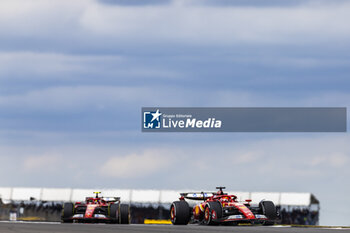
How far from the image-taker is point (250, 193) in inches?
2443

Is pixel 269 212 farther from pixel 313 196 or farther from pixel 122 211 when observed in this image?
pixel 313 196

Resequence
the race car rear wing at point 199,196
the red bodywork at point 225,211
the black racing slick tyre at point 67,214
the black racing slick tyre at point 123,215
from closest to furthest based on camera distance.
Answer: the red bodywork at point 225,211
the race car rear wing at point 199,196
the black racing slick tyre at point 123,215
the black racing slick tyre at point 67,214

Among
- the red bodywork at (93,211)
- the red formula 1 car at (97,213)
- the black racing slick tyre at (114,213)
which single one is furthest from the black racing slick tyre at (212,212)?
the red bodywork at (93,211)

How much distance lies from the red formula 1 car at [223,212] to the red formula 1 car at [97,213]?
3.93 meters

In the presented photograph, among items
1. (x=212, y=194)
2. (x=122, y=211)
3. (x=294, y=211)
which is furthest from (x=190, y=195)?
(x=294, y=211)

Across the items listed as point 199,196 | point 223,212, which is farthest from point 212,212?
point 199,196

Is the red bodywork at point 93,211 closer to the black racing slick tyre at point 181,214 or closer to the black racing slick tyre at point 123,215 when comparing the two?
the black racing slick tyre at point 123,215

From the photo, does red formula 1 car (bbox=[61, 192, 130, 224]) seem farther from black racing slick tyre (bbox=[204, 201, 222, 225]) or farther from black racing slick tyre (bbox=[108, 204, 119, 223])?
black racing slick tyre (bbox=[204, 201, 222, 225])

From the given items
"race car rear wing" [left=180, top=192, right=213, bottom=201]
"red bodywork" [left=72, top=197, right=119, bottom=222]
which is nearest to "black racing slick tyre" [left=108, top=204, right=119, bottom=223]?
"red bodywork" [left=72, top=197, right=119, bottom=222]

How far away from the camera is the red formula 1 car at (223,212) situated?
103 ft

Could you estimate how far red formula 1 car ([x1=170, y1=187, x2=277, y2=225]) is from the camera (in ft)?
103

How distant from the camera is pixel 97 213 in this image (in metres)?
38.0

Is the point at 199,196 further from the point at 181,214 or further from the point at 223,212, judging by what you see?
the point at 223,212

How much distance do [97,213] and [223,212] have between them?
8.58m
